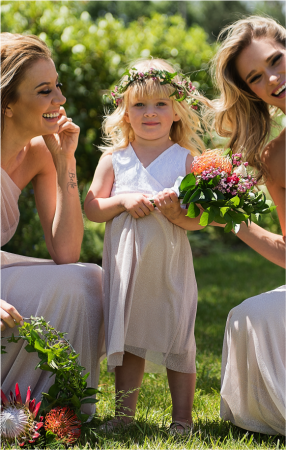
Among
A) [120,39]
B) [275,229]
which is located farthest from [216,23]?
[120,39]

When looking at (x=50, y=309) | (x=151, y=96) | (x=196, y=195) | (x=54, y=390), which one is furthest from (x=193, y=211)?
(x=54, y=390)

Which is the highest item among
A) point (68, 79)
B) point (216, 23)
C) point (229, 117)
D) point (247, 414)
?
point (216, 23)

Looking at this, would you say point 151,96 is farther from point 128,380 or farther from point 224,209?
point 128,380

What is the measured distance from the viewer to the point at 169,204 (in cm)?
268

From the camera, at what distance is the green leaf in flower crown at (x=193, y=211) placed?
260 centimetres

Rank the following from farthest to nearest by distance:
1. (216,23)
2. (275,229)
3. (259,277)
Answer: (216,23), (275,229), (259,277)

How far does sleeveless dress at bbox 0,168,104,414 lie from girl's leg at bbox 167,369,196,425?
1.44ft

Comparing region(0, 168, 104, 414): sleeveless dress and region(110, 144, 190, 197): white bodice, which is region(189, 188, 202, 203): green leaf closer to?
region(110, 144, 190, 197): white bodice

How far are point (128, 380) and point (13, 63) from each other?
1802 mm

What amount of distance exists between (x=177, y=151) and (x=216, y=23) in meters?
34.8

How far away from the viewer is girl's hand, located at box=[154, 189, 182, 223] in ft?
8.80

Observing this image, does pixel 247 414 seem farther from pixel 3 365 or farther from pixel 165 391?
pixel 3 365

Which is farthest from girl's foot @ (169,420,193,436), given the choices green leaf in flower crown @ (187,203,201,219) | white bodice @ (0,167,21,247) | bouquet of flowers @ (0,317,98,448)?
white bodice @ (0,167,21,247)

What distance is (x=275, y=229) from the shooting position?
10.3m
